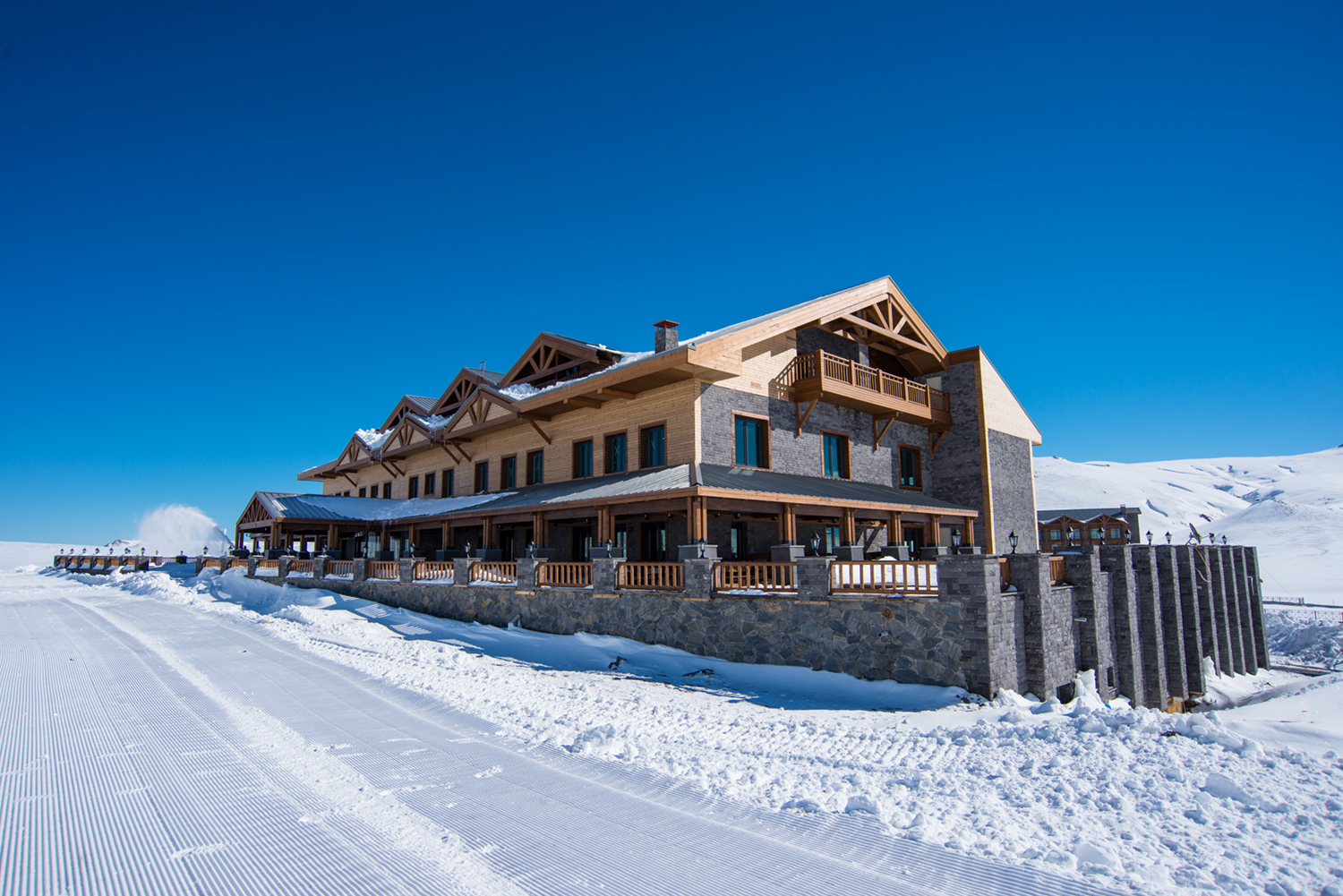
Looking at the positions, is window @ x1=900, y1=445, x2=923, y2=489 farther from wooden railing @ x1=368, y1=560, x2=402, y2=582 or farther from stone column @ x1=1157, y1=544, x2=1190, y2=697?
wooden railing @ x1=368, y1=560, x2=402, y2=582

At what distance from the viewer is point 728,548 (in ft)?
69.4

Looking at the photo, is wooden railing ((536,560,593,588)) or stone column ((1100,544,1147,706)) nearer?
stone column ((1100,544,1147,706))

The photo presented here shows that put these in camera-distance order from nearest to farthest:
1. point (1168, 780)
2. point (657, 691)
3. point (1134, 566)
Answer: point (1168, 780), point (657, 691), point (1134, 566)

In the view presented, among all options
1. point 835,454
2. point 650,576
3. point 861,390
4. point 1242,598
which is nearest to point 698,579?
point 650,576

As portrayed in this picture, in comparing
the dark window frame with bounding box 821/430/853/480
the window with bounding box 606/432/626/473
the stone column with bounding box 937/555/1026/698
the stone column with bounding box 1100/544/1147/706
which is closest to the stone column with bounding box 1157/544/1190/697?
the stone column with bounding box 1100/544/1147/706

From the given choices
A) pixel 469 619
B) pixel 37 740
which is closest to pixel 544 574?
pixel 469 619

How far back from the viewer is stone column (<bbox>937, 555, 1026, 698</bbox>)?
11.6 meters

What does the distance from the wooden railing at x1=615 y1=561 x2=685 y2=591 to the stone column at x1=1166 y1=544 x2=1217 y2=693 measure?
1575cm

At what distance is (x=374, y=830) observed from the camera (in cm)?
549

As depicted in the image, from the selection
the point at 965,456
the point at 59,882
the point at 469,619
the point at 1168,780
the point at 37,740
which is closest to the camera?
the point at 59,882

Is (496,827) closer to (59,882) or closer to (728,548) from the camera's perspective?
(59,882)

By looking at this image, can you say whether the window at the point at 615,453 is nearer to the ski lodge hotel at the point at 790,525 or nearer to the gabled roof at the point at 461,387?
the ski lodge hotel at the point at 790,525

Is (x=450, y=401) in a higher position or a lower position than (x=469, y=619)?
higher

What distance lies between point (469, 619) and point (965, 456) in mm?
19003
